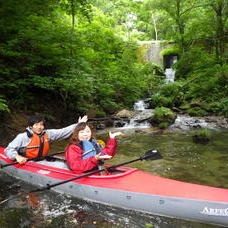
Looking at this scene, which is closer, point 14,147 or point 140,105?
point 14,147

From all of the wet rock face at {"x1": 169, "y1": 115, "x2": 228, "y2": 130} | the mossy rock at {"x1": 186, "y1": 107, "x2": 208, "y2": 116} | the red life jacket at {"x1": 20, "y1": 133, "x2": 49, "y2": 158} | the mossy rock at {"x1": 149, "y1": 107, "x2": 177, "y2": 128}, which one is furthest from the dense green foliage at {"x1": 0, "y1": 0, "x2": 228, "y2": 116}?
the mossy rock at {"x1": 149, "y1": 107, "x2": 177, "y2": 128}

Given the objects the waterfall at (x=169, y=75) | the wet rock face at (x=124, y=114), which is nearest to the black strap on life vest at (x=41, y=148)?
the wet rock face at (x=124, y=114)

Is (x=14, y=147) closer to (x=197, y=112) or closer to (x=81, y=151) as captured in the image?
(x=81, y=151)

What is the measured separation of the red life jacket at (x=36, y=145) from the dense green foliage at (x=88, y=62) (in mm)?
2164

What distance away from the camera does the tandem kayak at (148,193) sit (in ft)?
10.2

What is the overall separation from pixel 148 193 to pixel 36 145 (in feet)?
8.06

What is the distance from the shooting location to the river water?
11.2ft

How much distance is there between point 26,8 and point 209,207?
7234mm

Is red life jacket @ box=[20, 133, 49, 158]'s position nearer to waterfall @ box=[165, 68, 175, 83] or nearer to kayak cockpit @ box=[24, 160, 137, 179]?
kayak cockpit @ box=[24, 160, 137, 179]

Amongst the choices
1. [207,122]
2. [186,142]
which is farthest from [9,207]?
[207,122]

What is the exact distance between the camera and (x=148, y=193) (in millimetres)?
3461

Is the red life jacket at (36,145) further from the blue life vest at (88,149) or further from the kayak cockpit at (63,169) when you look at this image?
the blue life vest at (88,149)

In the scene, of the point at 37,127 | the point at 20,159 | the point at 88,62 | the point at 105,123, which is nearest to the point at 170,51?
the point at 105,123

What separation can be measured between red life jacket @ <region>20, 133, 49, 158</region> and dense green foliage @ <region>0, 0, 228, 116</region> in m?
2.16
